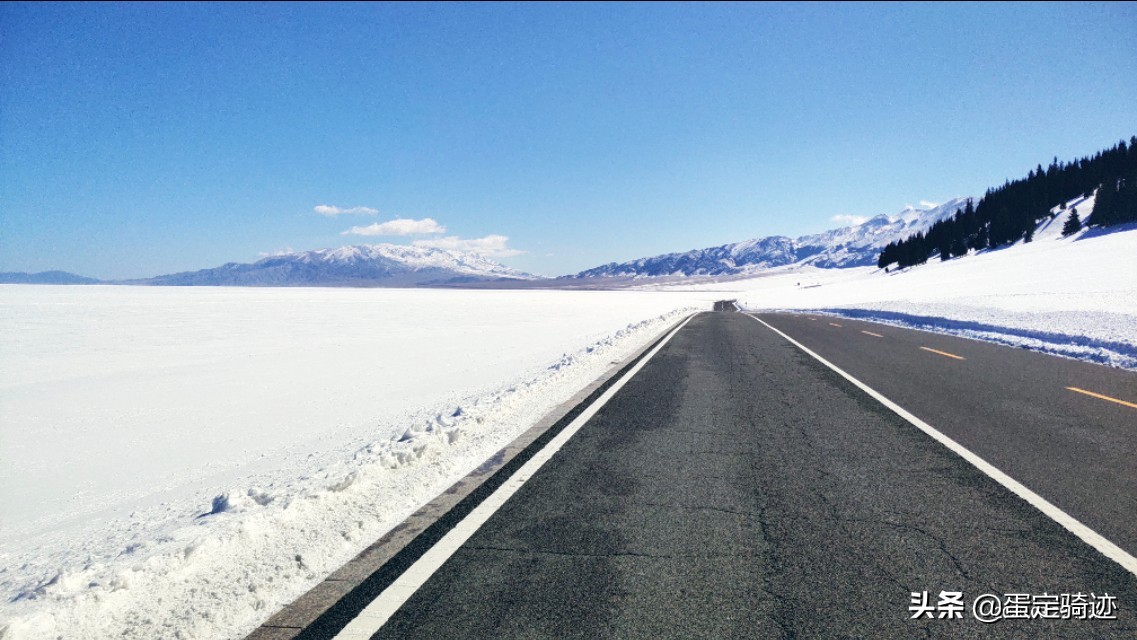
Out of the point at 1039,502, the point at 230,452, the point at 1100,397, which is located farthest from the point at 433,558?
the point at 1100,397

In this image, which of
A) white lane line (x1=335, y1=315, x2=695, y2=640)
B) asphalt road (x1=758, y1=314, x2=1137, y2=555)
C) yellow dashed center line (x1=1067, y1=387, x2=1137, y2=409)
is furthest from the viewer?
yellow dashed center line (x1=1067, y1=387, x2=1137, y2=409)

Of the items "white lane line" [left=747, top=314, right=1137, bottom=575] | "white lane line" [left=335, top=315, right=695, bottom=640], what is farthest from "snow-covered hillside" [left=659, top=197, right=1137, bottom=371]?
"white lane line" [left=335, top=315, right=695, bottom=640]

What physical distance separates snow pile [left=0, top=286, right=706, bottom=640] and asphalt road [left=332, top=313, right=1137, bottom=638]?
1.09 meters

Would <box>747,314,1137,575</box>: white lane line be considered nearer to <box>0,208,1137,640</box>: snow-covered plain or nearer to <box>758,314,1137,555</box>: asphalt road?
<box>758,314,1137,555</box>: asphalt road

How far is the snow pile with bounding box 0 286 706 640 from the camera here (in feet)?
9.68

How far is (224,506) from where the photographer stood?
→ 4207mm

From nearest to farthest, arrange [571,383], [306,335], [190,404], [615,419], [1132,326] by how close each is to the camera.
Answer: [615,419], [190,404], [571,383], [1132,326], [306,335]

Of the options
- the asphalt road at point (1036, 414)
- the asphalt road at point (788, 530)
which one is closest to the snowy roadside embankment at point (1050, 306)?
the asphalt road at point (1036, 414)

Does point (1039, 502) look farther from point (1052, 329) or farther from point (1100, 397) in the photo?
point (1052, 329)

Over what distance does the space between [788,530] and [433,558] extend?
2224 mm

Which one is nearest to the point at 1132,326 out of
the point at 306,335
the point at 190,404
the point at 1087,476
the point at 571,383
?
the point at 1087,476

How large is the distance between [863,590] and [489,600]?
6.26 ft

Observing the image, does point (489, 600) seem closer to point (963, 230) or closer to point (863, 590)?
point (863, 590)

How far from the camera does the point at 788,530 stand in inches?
139
